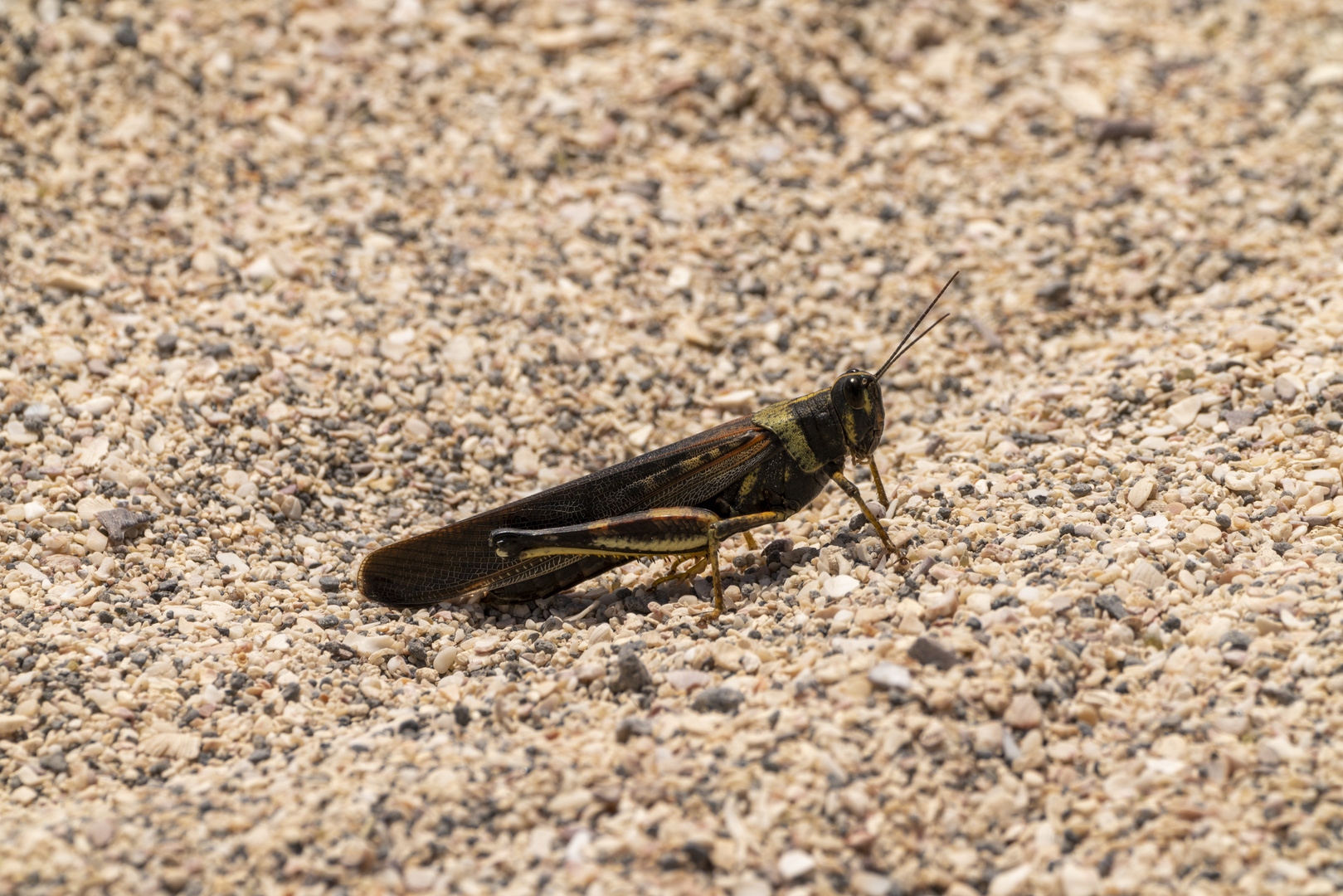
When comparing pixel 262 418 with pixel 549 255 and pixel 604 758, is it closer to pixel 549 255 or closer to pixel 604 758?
pixel 549 255

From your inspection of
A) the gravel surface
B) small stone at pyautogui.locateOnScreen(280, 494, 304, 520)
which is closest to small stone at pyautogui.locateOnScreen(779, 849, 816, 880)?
the gravel surface

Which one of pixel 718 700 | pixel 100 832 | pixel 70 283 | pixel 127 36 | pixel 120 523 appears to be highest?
pixel 127 36

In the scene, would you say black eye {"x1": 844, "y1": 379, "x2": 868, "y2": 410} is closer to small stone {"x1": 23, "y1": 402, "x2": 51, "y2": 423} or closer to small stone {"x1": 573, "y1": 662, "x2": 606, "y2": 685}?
small stone {"x1": 573, "y1": 662, "x2": 606, "y2": 685}

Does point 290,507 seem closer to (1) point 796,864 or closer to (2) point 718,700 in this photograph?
(2) point 718,700

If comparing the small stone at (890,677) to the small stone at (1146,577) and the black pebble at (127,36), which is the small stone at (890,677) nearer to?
the small stone at (1146,577)

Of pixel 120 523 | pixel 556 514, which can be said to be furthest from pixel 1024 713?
pixel 120 523

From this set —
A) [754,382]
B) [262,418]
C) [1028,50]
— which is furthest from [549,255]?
[1028,50]
